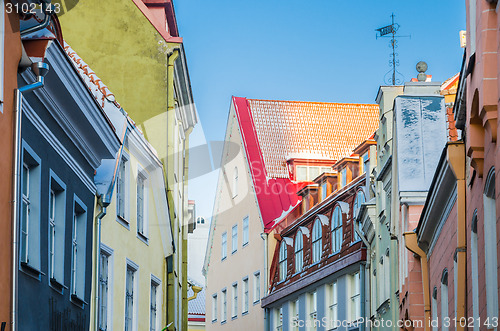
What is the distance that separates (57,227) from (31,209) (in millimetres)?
1599

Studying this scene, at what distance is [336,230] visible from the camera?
123ft

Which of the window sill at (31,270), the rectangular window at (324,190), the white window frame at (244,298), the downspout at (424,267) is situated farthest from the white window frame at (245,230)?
the window sill at (31,270)

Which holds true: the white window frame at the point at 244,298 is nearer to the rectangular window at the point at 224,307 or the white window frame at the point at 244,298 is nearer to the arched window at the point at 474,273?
the rectangular window at the point at 224,307

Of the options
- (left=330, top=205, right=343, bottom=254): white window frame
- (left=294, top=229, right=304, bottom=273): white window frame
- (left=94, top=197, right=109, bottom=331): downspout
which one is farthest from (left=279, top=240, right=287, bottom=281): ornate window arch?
(left=94, top=197, right=109, bottom=331): downspout

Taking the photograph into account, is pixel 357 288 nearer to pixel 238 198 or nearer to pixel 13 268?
pixel 238 198

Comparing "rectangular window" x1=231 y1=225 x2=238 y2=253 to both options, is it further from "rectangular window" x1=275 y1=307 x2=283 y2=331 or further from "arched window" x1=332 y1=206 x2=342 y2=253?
"arched window" x1=332 y1=206 x2=342 y2=253

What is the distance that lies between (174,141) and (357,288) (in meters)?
10.4

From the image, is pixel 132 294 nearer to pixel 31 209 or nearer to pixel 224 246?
pixel 31 209

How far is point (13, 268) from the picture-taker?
12266 mm

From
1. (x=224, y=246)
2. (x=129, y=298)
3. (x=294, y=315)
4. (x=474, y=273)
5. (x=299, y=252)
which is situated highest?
(x=224, y=246)

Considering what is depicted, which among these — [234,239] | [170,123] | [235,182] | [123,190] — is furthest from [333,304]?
[123,190]

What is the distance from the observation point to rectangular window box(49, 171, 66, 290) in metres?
15.2

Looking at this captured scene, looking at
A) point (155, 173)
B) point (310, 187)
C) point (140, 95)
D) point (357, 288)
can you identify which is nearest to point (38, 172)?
point (155, 173)

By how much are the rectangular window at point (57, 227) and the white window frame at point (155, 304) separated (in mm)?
8849
